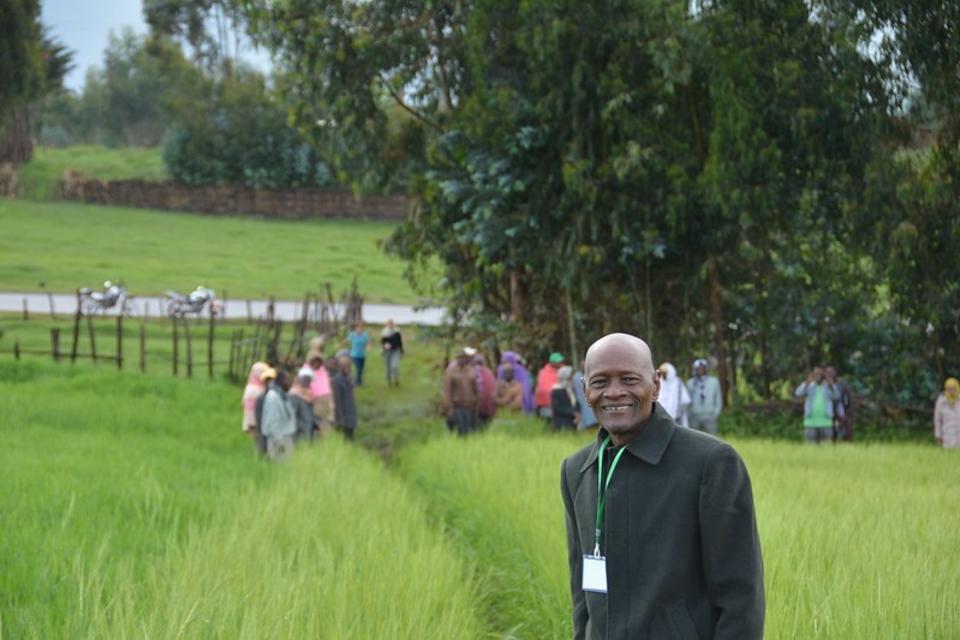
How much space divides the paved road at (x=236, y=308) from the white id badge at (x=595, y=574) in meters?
37.4

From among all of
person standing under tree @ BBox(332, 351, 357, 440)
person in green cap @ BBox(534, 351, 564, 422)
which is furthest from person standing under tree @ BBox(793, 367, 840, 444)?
person standing under tree @ BBox(332, 351, 357, 440)

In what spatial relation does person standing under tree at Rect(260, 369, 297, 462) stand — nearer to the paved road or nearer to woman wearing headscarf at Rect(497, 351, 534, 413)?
woman wearing headscarf at Rect(497, 351, 534, 413)

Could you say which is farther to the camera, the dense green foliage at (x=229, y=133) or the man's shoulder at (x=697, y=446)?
the dense green foliage at (x=229, y=133)

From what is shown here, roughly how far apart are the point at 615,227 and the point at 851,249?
11.6 ft

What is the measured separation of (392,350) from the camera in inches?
1243

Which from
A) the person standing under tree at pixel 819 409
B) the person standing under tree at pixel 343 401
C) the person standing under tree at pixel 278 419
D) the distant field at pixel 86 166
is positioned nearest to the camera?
the person standing under tree at pixel 278 419

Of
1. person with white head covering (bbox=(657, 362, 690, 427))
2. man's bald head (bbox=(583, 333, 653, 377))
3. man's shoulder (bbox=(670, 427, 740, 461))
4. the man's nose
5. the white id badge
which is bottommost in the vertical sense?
person with white head covering (bbox=(657, 362, 690, 427))

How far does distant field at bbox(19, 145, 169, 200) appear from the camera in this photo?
281ft

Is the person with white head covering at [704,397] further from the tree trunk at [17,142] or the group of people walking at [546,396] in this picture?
the tree trunk at [17,142]

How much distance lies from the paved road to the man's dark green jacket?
123ft

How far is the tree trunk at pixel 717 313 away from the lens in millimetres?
25797

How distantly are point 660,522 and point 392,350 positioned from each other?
88.9 feet

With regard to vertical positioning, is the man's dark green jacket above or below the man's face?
below

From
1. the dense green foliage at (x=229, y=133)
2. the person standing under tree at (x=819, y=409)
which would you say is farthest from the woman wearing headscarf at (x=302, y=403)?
the dense green foliage at (x=229, y=133)
